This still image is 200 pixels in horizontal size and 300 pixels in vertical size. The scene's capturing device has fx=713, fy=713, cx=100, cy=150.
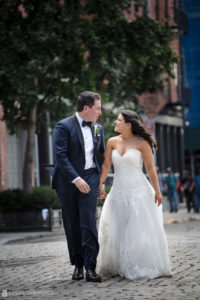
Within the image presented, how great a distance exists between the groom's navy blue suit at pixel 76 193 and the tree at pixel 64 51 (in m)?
10.9

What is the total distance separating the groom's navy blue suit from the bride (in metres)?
0.37

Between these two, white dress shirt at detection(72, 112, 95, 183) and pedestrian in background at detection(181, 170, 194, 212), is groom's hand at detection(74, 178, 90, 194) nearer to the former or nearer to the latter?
white dress shirt at detection(72, 112, 95, 183)

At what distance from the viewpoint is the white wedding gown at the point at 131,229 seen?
750 centimetres

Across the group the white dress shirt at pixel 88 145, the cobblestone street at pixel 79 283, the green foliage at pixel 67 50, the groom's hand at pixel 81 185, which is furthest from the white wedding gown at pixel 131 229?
the green foliage at pixel 67 50

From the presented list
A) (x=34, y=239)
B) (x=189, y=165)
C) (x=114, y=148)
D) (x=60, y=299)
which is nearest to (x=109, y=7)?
(x=34, y=239)

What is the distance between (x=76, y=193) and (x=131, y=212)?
28.0 inches

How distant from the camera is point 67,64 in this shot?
63.0ft

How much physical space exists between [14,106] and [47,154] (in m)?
8.57

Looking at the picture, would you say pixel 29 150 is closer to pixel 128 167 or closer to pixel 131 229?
pixel 128 167

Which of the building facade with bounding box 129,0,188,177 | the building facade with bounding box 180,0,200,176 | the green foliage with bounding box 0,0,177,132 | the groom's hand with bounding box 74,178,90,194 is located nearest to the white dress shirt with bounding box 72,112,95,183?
the groom's hand with bounding box 74,178,90,194

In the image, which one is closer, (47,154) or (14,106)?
(14,106)

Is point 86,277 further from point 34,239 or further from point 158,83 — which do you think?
point 158,83

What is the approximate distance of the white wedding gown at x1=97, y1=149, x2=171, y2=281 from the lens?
7496 mm

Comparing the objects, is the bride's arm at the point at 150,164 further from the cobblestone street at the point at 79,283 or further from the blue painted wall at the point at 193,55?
the blue painted wall at the point at 193,55
